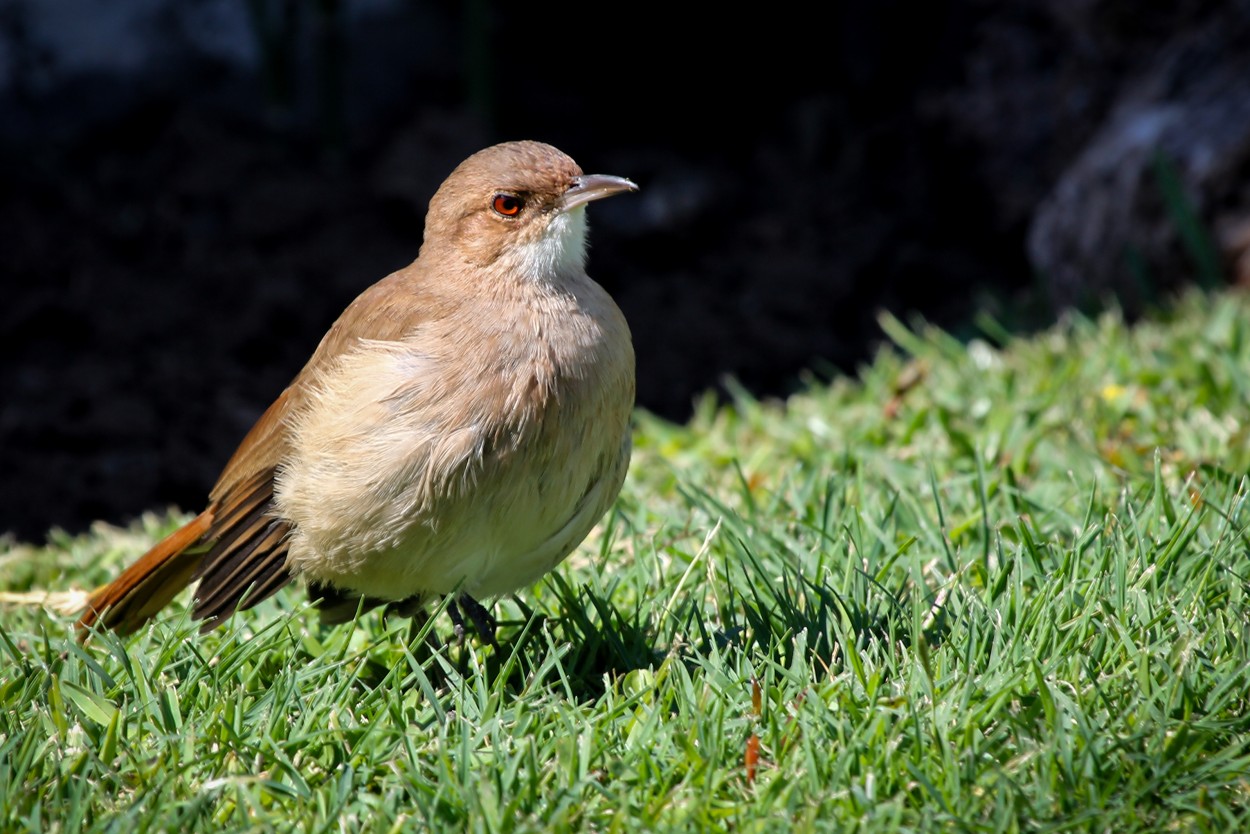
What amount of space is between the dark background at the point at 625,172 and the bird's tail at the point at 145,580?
7.06ft

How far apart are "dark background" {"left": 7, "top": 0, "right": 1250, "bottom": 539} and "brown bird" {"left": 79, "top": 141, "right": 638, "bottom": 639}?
7.89 feet

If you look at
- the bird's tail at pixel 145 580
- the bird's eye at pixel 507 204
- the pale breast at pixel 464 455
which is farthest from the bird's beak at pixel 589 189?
the bird's tail at pixel 145 580

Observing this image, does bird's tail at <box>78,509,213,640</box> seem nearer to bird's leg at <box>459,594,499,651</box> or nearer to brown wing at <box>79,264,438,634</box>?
brown wing at <box>79,264,438,634</box>

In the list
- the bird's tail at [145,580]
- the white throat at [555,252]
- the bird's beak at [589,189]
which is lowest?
the bird's tail at [145,580]

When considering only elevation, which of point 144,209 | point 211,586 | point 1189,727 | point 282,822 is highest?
point 144,209

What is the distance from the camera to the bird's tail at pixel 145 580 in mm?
3814

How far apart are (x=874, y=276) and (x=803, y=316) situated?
0.59 meters

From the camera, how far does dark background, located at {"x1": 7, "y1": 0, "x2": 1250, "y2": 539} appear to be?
6.65 meters

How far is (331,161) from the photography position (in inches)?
311

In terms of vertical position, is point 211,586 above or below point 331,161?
below

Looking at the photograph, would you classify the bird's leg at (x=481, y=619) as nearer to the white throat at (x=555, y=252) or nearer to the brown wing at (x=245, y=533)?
the brown wing at (x=245, y=533)

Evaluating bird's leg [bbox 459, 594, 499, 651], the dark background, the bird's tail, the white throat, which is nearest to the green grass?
bird's leg [bbox 459, 594, 499, 651]

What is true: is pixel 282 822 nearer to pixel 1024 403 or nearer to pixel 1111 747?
pixel 1111 747

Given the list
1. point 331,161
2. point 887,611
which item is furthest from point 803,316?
point 887,611
